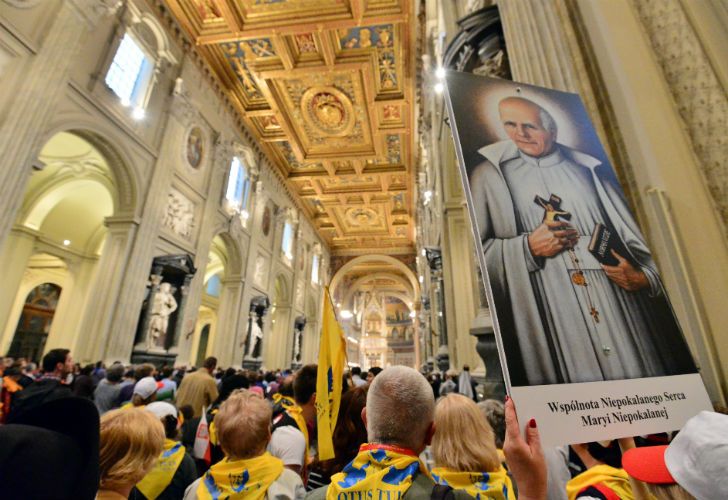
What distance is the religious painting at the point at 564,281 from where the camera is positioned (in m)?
0.76

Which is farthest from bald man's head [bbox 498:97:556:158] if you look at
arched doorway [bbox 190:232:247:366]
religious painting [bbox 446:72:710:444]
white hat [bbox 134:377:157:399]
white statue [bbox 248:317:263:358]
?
white statue [bbox 248:317:263:358]

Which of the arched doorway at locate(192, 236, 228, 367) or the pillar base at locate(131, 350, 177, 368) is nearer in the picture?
the pillar base at locate(131, 350, 177, 368)

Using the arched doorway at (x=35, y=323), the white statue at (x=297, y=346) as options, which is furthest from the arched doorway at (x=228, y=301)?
the white statue at (x=297, y=346)

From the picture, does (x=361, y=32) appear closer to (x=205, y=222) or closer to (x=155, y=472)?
(x=205, y=222)

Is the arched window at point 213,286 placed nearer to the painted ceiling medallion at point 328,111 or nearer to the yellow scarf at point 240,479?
the painted ceiling medallion at point 328,111

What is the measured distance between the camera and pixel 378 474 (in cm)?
83

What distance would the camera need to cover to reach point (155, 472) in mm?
1586

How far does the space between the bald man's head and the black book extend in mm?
279

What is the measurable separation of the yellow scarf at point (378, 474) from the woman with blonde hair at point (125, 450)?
69cm

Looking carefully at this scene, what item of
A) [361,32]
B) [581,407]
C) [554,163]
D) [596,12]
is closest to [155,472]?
[581,407]

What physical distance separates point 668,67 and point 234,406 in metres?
2.36

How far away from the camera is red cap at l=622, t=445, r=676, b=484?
0.67 m

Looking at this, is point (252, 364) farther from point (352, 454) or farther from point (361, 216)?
point (352, 454)

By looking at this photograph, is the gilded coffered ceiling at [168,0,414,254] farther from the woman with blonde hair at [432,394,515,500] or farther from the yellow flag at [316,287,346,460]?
the woman with blonde hair at [432,394,515,500]
